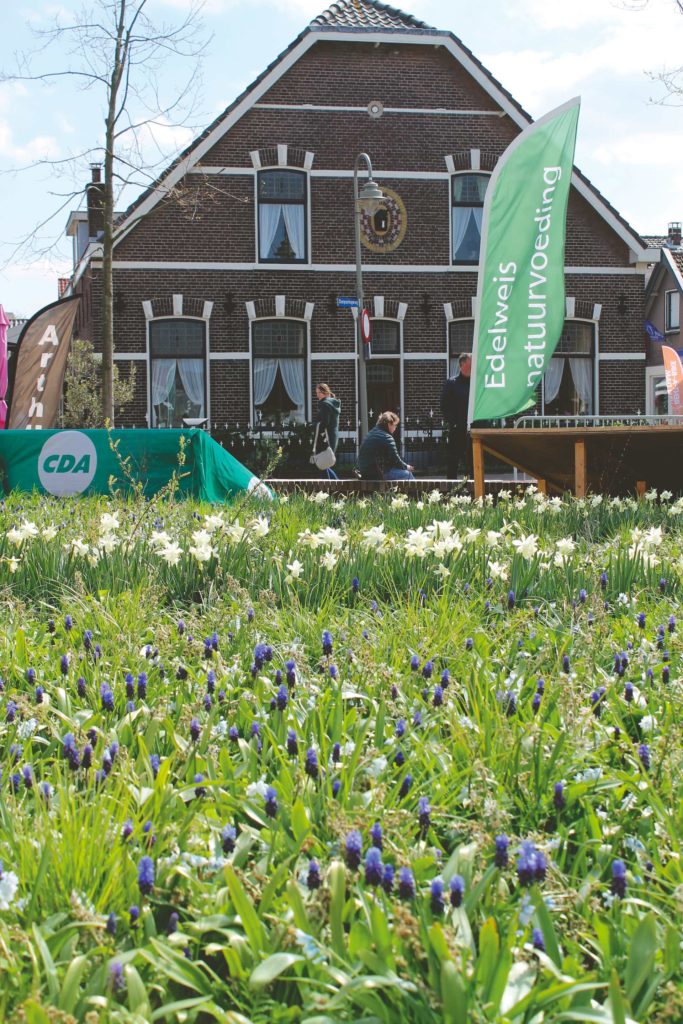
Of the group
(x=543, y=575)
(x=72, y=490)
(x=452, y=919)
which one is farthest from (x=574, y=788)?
(x=72, y=490)

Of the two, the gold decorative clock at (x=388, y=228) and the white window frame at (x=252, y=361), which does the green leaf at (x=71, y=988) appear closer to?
the white window frame at (x=252, y=361)

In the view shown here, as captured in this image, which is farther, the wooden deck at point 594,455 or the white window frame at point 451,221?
the white window frame at point 451,221

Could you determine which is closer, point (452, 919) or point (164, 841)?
point (452, 919)

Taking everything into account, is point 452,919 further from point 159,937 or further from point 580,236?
point 580,236

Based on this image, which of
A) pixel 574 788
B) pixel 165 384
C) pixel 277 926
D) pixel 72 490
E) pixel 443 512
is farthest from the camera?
pixel 165 384

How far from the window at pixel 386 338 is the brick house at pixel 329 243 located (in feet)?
0.11

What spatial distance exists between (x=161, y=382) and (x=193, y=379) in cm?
67

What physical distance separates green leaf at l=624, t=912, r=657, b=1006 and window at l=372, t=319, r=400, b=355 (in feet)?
72.2

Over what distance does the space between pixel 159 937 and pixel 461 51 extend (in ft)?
79.5

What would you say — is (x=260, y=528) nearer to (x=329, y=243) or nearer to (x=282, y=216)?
(x=329, y=243)

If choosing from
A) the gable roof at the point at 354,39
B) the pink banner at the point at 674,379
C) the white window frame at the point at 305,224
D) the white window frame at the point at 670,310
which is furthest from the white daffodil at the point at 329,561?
the white window frame at the point at 670,310

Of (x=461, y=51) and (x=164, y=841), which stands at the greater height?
(x=461, y=51)

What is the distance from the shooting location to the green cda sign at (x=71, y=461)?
10.2 metres

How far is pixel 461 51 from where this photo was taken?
23281mm
